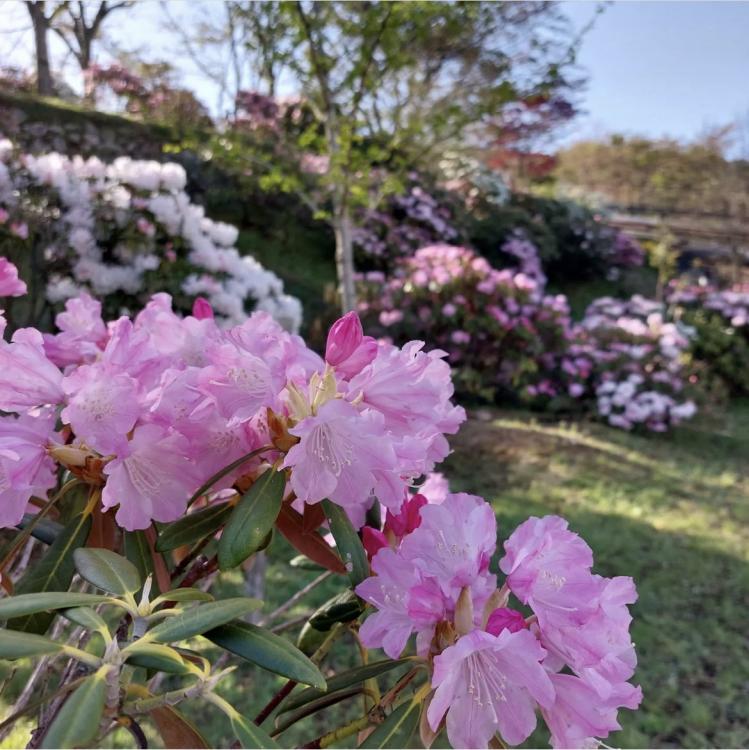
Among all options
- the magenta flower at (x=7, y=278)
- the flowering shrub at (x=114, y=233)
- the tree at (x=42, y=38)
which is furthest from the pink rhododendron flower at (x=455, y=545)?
the tree at (x=42, y=38)

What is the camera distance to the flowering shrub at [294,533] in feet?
1.71

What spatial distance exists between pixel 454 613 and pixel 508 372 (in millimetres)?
5525

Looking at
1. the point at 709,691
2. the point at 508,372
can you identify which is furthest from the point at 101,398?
the point at 508,372

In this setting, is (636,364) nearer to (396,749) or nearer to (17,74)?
(396,749)

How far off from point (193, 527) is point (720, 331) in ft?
26.6

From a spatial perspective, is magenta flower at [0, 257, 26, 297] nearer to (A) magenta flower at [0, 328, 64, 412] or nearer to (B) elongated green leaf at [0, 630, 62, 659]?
(A) magenta flower at [0, 328, 64, 412]

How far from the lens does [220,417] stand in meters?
0.63

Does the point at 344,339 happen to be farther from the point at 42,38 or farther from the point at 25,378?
the point at 42,38

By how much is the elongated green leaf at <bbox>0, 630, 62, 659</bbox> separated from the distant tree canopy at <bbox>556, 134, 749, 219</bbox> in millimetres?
14258

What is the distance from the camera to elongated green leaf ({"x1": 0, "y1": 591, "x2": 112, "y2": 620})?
496 mm

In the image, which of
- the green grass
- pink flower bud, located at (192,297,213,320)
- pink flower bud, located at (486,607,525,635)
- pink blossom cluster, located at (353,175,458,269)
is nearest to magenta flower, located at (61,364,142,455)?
pink flower bud, located at (192,297,213,320)

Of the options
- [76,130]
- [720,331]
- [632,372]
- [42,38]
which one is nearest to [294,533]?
[632,372]

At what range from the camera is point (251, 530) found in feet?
2.06

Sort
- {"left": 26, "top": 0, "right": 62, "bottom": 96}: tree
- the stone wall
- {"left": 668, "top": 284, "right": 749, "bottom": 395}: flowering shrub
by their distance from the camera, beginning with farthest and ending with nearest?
the stone wall, {"left": 668, "top": 284, "right": 749, "bottom": 395}: flowering shrub, {"left": 26, "top": 0, "right": 62, "bottom": 96}: tree
